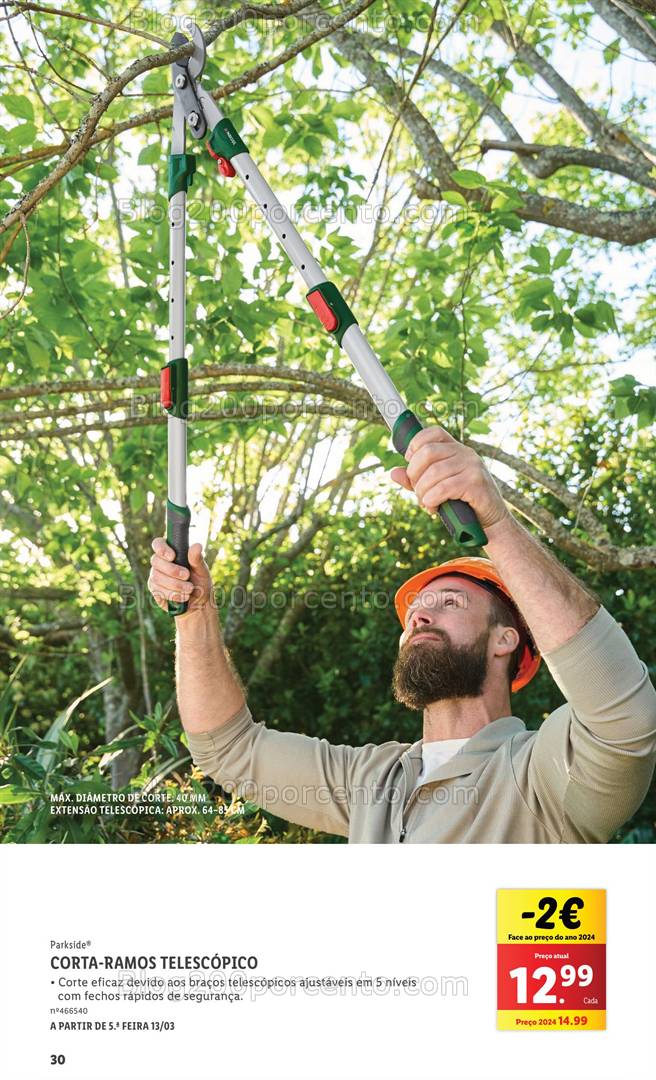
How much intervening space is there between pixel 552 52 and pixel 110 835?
233 centimetres

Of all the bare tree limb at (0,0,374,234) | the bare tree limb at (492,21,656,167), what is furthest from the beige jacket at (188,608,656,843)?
the bare tree limb at (492,21,656,167)

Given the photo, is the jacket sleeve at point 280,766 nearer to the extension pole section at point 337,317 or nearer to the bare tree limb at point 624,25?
the extension pole section at point 337,317

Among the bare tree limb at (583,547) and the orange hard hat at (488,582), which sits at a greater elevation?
the bare tree limb at (583,547)

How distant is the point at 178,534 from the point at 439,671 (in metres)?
0.42

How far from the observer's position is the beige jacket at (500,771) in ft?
3.35

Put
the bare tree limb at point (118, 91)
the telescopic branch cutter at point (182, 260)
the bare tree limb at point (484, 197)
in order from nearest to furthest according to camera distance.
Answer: the telescopic branch cutter at point (182, 260) < the bare tree limb at point (118, 91) < the bare tree limb at point (484, 197)

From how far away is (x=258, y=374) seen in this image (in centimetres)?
199

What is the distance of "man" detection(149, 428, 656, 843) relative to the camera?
1003 mm

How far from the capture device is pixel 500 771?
1300 mm

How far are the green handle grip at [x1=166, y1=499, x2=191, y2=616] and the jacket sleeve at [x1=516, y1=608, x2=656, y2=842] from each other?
524 mm
